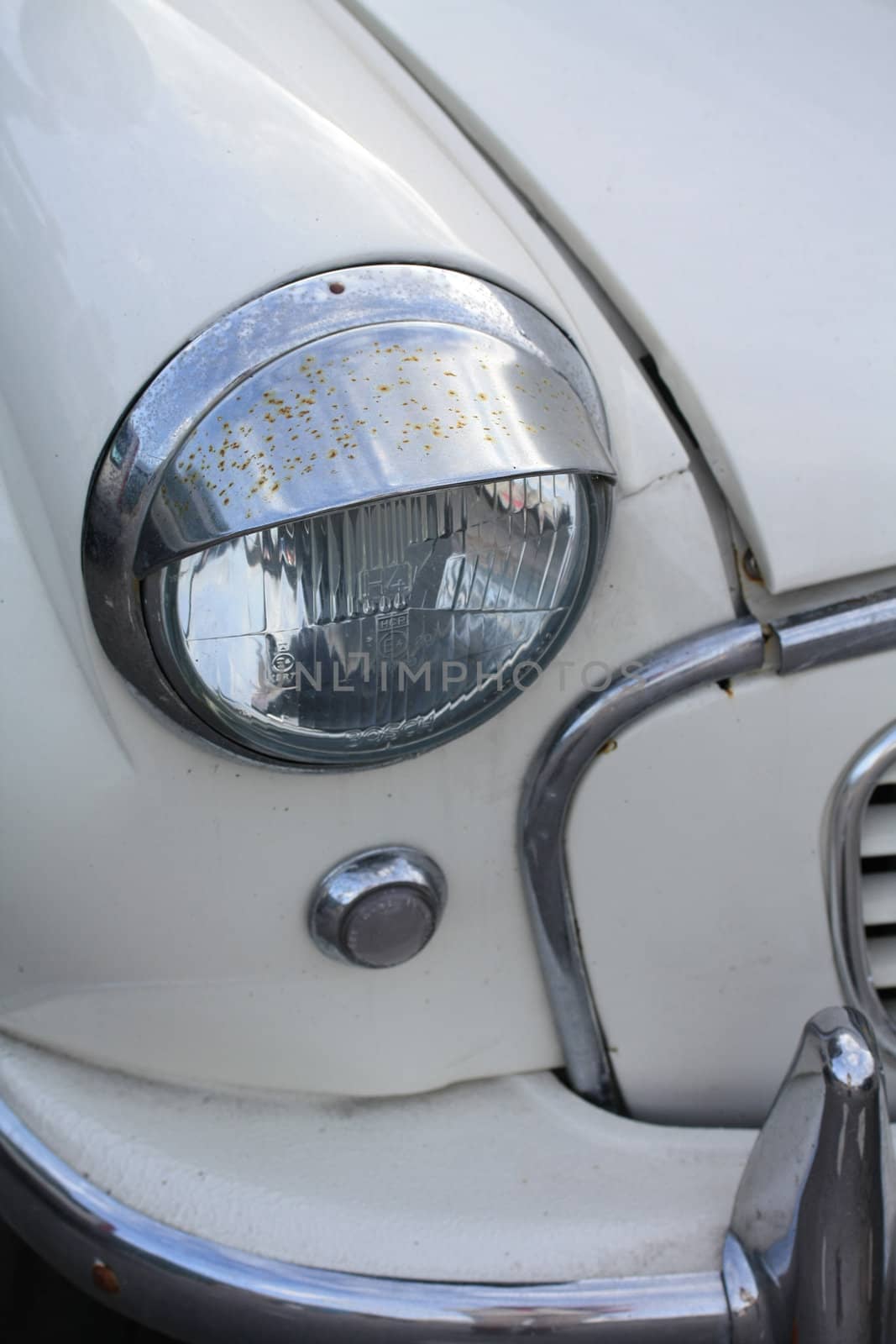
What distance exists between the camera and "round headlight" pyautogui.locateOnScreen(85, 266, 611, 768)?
71 centimetres

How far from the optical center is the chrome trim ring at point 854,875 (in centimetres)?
93

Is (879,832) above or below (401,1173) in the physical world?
above

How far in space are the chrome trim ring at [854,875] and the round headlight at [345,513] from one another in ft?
1.01

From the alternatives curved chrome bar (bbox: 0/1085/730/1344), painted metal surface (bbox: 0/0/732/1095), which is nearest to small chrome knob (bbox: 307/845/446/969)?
painted metal surface (bbox: 0/0/732/1095)

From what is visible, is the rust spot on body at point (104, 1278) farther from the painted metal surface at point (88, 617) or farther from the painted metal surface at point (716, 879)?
the painted metal surface at point (716, 879)

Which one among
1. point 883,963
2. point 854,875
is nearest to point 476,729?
point 854,875

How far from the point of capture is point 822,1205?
2.65 feet

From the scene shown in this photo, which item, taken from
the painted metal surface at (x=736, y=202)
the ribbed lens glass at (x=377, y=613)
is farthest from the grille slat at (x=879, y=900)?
the ribbed lens glass at (x=377, y=613)

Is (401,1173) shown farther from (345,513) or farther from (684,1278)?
(345,513)

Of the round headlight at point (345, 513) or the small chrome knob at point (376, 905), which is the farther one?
the small chrome knob at point (376, 905)

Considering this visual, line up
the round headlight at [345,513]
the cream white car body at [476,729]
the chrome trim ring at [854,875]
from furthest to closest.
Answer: the chrome trim ring at [854,875], the cream white car body at [476,729], the round headlight at [345,513]

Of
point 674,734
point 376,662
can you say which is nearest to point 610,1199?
point 674,734

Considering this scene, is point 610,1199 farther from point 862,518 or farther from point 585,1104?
point 862,518

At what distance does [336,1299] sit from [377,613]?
0.52 m
